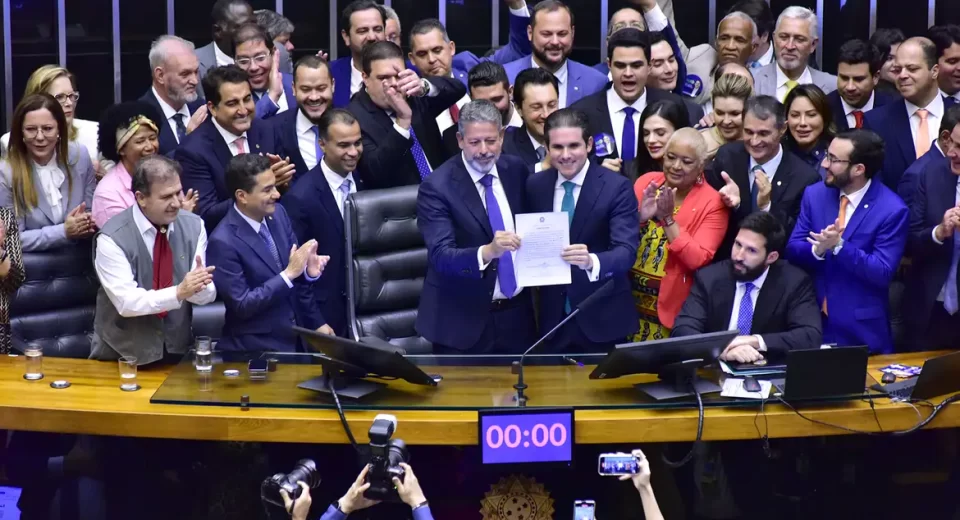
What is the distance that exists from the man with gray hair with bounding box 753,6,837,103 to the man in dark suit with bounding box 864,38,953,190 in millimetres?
502

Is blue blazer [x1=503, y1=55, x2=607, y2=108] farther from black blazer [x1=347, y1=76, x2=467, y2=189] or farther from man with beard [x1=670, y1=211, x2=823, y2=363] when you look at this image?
man with beard [x1=670, y1=211, x2=823, y2=363]

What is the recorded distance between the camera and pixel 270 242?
5.15 metres

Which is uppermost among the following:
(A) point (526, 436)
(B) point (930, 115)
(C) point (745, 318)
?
(B) point (930, 115)

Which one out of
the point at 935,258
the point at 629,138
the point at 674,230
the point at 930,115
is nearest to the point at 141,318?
the point at 674,230

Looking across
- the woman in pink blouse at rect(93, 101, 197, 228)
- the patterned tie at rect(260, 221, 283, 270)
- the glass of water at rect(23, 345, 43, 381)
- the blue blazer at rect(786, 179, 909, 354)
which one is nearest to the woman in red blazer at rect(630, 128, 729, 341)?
the blue blazer at rect(786, 179, 909, 354)

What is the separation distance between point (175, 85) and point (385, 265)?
4.96 ft

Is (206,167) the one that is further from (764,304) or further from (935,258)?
(935,258)

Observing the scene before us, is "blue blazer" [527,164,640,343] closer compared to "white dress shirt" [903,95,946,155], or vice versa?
"blue blazer" [527,164,640,343]

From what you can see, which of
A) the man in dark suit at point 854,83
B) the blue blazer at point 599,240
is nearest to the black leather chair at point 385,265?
the blue blazer at point 599,240

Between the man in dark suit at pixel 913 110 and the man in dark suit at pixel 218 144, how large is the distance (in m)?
2.76

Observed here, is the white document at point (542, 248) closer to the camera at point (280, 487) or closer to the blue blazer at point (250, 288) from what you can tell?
the blue blazer at point (250, 288)

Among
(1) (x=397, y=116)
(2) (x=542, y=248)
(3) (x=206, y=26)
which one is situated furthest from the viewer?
(3) (x=206, y=26)

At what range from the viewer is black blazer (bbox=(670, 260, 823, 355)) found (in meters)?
4.91

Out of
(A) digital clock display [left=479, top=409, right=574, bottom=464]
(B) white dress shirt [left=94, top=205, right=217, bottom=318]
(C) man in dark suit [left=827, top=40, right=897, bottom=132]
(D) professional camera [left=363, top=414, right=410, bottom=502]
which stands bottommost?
(A) digital clock display [left=479, top=409, right=574, bottom=464]
